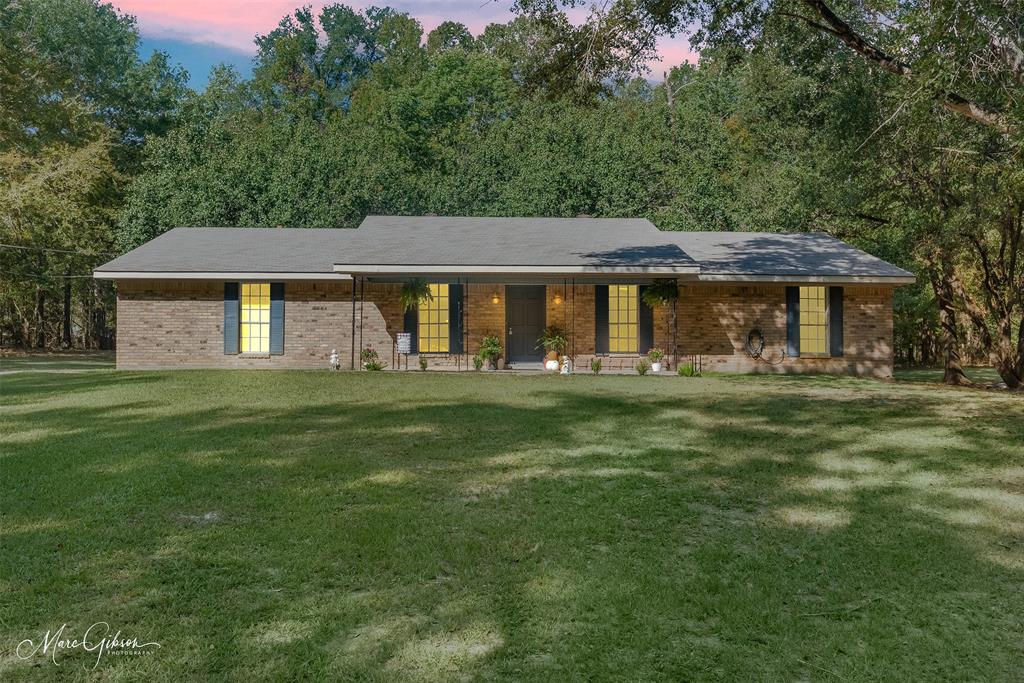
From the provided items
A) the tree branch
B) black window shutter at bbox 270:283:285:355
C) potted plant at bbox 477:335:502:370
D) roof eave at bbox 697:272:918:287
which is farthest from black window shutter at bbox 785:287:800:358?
black window shutter at bbox 270:283:285:355

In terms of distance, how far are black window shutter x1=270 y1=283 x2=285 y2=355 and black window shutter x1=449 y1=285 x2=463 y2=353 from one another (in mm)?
4102

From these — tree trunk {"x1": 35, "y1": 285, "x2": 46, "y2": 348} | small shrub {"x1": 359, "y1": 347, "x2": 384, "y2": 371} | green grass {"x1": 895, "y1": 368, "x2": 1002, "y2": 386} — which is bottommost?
green grass {"x1": 895, "y1": 368, "x2": 1002, "y2": 386}

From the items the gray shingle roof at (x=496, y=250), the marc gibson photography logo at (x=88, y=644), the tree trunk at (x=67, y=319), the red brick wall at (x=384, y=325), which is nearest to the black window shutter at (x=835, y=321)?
the red brick wall at (x=384, y=325)

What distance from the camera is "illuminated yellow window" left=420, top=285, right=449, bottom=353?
17.9m

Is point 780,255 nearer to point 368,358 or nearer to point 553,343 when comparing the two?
point 553,343

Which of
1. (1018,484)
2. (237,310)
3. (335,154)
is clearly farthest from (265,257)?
(1018,484)

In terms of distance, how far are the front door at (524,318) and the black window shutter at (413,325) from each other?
2322 mm

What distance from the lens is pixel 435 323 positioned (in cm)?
1791

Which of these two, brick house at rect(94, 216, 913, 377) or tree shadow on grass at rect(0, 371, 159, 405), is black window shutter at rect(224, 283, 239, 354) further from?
tree shadow on grass at rect(0, 371, 159, 405)

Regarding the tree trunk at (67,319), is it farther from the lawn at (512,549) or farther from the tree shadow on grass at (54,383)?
the lawn at (512,549)

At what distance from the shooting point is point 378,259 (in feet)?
54.5

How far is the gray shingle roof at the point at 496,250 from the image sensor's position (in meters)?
16.8

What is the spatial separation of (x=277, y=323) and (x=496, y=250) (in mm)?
5651

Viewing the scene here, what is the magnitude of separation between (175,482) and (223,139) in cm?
2906
